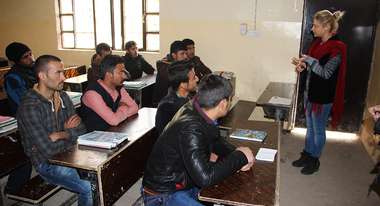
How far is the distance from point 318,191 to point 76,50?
4.73m

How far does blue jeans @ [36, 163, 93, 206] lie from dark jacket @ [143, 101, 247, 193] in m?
0.65

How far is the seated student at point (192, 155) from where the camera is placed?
1.70m

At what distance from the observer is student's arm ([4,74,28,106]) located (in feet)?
11.2

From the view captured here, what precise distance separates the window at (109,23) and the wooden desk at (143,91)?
0.99 metres

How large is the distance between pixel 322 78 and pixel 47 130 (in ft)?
8.29

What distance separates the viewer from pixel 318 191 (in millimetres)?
3395

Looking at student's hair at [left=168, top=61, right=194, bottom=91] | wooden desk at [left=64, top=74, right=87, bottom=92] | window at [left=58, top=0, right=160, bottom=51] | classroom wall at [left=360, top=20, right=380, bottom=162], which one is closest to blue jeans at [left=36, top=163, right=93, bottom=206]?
student's hair at [left=168, top=61, right=194, bottom=91]

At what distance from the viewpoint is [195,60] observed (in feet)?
16.3

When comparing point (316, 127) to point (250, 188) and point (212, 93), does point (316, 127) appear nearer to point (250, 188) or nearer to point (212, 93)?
point (250, 188)

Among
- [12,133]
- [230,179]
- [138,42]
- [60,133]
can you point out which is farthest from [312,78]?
[138,42]

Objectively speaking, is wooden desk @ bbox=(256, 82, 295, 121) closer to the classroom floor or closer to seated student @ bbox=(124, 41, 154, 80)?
the classroom floor

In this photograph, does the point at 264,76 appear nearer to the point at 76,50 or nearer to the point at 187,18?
the point at 187,18

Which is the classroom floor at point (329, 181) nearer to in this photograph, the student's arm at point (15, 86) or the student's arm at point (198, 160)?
the student's arm at point (15, 86)

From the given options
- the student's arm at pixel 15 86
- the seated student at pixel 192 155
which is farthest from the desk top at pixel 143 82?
the seated student at pixel 192 155
